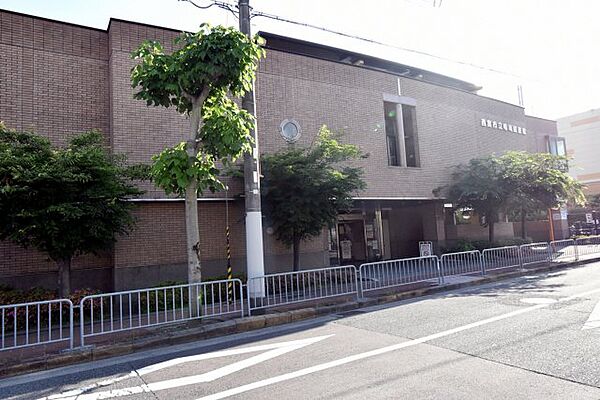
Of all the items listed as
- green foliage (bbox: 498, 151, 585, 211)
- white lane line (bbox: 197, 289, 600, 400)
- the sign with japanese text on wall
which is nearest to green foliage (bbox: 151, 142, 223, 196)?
white lane line (bbox: 197, 289, 600, 400)

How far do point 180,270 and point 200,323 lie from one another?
4.51m

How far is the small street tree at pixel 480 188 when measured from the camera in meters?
17.2

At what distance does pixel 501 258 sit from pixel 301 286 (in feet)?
25.4

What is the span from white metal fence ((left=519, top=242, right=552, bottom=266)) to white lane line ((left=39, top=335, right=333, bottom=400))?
36.9ft

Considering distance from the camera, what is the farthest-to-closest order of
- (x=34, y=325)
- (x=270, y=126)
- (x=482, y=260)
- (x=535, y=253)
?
(x=535, y=253), (x=270, y=126), (x=482, y=260), (x=34, y=325)

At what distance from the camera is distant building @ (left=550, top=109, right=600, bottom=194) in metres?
53.4

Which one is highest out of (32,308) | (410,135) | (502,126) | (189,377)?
(502,126)

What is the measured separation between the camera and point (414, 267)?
38.4 ft

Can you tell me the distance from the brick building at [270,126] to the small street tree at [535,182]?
2.85 metres

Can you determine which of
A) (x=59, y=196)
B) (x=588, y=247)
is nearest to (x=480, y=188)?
(x=588, y=247)

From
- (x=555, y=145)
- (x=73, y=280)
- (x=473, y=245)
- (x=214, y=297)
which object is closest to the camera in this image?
(x=214, y=297)

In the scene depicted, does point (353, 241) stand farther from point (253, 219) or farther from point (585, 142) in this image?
point (585, 142)

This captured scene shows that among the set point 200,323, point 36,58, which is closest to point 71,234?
point 200,323

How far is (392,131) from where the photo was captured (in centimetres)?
1834
